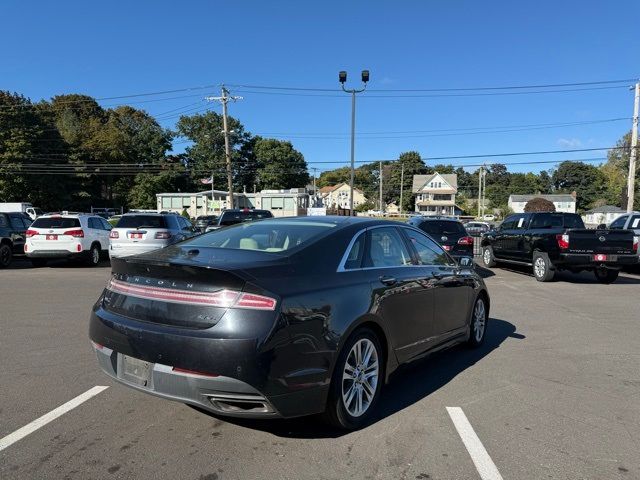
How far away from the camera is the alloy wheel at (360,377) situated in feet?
12.3

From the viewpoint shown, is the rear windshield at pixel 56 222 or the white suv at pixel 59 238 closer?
the white suv at pixel 59 238

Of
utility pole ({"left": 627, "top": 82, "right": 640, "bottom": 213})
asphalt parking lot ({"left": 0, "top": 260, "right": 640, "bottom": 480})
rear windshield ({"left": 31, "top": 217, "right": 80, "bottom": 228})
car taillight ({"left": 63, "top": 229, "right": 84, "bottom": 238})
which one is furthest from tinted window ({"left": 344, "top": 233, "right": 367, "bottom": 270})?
utility pole ({"left": 627, "top": 82, "right": 640, "bottom": 213})

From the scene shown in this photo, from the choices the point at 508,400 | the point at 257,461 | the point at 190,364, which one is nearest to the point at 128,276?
the point at 190,364

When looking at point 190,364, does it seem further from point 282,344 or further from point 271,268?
point 271,268

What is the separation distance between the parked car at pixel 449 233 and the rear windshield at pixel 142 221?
294 inches

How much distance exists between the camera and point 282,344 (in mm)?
3197

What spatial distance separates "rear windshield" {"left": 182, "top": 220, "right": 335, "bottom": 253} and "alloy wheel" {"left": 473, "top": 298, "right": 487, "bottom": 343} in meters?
2.75

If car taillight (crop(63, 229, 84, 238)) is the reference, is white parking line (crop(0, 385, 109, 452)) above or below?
below

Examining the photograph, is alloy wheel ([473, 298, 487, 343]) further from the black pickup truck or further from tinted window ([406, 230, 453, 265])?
the black pickup truck

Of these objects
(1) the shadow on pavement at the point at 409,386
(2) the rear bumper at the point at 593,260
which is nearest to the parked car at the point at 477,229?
(2) the rear bumper at the point at 593,260

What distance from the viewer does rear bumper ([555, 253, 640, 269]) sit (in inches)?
492

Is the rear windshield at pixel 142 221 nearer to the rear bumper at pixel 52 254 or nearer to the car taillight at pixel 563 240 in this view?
the rear bumper at pixel 52 254

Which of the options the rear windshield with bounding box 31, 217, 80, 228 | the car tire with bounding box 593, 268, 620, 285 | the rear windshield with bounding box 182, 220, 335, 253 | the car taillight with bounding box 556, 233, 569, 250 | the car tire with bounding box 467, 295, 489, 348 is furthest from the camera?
the rear windshield with bounding box 31, 217, 80, 228

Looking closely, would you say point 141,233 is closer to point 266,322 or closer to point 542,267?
point 542,267
